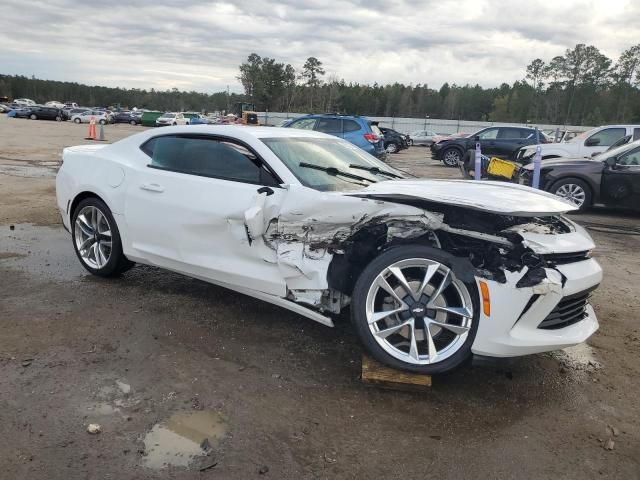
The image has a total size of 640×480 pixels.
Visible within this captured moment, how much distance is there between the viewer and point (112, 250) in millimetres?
4852

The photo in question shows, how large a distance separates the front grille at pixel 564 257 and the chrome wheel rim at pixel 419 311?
0.56 metres

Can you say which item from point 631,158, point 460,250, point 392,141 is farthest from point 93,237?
point 392,141

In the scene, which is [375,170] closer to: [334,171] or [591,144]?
[334,171]

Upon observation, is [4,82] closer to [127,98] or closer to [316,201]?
[127,98]

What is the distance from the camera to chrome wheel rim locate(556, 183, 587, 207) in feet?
32.4

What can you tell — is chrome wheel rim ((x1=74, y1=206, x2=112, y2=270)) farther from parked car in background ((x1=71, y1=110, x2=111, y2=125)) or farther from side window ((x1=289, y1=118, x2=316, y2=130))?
parked car in background ((x1=71, y1=110, x2=111, y2=125))

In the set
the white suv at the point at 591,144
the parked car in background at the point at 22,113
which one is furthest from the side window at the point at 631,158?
the parked car in background at the point at 22,113

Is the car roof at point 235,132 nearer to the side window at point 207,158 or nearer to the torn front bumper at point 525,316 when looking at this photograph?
the side window at point 207,158

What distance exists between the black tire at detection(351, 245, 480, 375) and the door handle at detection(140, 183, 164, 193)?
6.43 feet

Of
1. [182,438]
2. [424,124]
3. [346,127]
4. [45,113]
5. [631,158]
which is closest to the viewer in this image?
[182,438]

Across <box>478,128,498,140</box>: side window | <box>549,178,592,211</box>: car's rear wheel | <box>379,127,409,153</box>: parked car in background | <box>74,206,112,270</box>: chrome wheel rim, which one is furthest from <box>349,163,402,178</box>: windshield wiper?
<box>379,127,409,153</box>: parked car in background

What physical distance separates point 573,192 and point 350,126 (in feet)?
25.9

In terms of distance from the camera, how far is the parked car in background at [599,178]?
30.9 ft

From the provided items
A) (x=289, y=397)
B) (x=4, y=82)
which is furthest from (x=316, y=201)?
(x=4, y=82)
